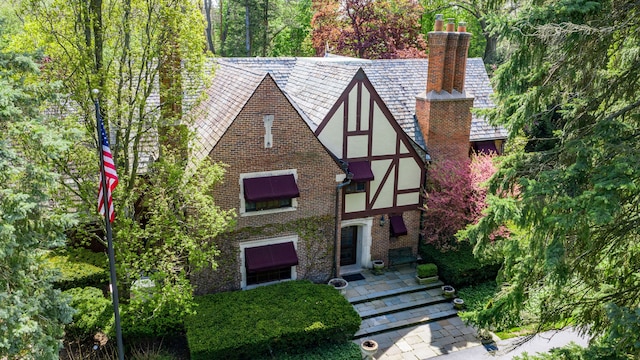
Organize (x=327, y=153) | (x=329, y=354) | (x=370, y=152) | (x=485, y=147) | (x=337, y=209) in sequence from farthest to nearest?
(x=485, y=147), (x=370, y=152), (x=337, y=209), (x=327, y=153), (x=329, y=354)

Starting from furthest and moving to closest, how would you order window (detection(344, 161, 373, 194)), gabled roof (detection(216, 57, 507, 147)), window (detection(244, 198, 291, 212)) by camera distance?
gabled roof (detection(216, 57, 507, 147)) → window (detection(344, 161, 373, 194)) → window (detection(244, 198, 291, 212))

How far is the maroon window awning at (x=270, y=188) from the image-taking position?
1744cm

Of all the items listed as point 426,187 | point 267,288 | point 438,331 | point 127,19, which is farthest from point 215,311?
point 426,187

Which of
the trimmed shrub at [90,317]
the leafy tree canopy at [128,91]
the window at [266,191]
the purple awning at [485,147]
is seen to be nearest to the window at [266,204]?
the window at [266,191]

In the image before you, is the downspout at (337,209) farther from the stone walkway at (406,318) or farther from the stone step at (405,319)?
the stone step at (405,319)

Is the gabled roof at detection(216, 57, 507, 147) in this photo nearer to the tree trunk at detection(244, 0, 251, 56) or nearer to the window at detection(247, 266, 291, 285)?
the window at detection(247, 266, 291, 285)

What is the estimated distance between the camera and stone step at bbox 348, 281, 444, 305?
1922 cm

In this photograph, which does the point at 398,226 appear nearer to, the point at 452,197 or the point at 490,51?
the point at 452,197

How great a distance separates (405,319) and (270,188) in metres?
6.72

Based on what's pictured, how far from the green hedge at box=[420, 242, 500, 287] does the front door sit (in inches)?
124

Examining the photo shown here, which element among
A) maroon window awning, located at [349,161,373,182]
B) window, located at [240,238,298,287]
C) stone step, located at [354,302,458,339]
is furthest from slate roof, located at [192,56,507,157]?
stone step, located at [354,302,458,339]

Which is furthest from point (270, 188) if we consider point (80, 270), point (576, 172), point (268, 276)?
point (576, 172)

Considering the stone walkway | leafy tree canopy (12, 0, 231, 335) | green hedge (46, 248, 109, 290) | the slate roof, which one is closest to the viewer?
leafy tree canopy (12, 0, 231, 335)

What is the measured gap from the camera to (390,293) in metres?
19.7
